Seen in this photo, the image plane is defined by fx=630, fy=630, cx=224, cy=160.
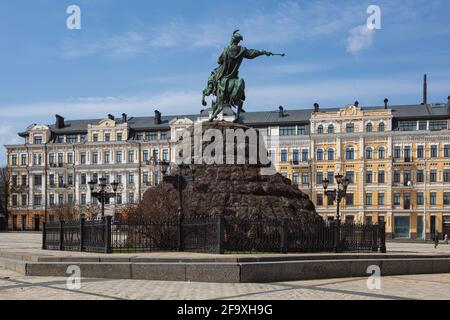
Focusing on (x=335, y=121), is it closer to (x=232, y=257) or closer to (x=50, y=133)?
(x=50, y=133)

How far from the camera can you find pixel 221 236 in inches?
666

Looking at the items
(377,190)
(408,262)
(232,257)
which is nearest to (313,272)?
(232,257)

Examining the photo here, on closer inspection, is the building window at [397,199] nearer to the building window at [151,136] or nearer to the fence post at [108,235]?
the building window at [151,136]

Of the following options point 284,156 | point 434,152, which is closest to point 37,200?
point 284,156

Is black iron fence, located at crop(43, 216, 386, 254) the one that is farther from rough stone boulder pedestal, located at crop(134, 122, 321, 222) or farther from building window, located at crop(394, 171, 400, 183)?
building window, located at crop(394, 171, 400, 183)

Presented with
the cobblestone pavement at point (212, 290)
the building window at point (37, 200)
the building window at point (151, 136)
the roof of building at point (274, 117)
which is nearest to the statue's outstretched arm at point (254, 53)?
the cobblestone pavement at point (212, 290)

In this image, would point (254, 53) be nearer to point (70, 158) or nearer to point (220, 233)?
point (220, 233)

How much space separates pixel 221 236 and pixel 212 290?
3725mm

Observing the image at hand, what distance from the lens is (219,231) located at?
1692 cm

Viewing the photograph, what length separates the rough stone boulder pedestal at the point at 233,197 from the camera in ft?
67.8

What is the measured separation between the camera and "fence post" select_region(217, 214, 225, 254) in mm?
16906

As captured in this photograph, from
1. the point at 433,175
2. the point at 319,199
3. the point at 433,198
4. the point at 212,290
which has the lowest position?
the point at 212,290

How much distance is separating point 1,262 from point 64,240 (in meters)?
2.37

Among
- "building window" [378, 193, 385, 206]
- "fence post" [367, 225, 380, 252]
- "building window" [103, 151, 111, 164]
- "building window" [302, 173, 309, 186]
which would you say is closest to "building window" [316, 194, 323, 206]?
"building window" [302, 173, 309, 186]
